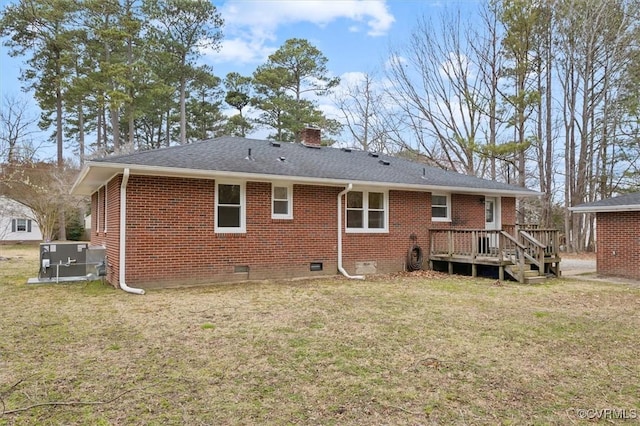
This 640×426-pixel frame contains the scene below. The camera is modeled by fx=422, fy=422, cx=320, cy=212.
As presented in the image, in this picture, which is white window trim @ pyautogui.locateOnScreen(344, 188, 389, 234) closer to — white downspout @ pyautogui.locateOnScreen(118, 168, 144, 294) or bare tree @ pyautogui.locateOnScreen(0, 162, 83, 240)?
white downspout @ pyautogui.locateOnScreen(118, 168, 144, 294)

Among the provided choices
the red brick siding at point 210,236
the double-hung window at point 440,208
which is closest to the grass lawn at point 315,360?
the red brick siding at point 210,236

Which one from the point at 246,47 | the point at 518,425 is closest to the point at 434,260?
the point at 518,425

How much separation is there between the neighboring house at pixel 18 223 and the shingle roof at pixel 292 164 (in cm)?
2195

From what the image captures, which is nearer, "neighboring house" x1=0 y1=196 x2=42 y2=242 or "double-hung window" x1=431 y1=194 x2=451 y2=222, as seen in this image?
"double-hung window" x1=431 y1=194 x2=451 y2=222

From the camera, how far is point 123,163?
826 centimetres

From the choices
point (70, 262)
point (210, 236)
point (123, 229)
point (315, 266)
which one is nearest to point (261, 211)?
point (210, 236)

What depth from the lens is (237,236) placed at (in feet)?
32.2

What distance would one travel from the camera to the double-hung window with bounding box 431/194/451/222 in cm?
1280

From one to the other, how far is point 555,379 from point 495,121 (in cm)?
2191

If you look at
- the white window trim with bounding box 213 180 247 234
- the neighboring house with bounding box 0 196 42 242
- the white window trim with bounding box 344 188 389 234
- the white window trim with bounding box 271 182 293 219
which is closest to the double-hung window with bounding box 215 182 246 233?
the white window trim with bounding box 213 180 247 234

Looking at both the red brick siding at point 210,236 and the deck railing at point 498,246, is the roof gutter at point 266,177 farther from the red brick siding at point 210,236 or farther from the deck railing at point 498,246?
the deck railing at point 498,246

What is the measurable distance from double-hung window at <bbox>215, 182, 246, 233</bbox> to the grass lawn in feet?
7.39

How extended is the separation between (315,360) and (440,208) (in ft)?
31.3

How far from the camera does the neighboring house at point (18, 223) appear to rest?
1139 inches
